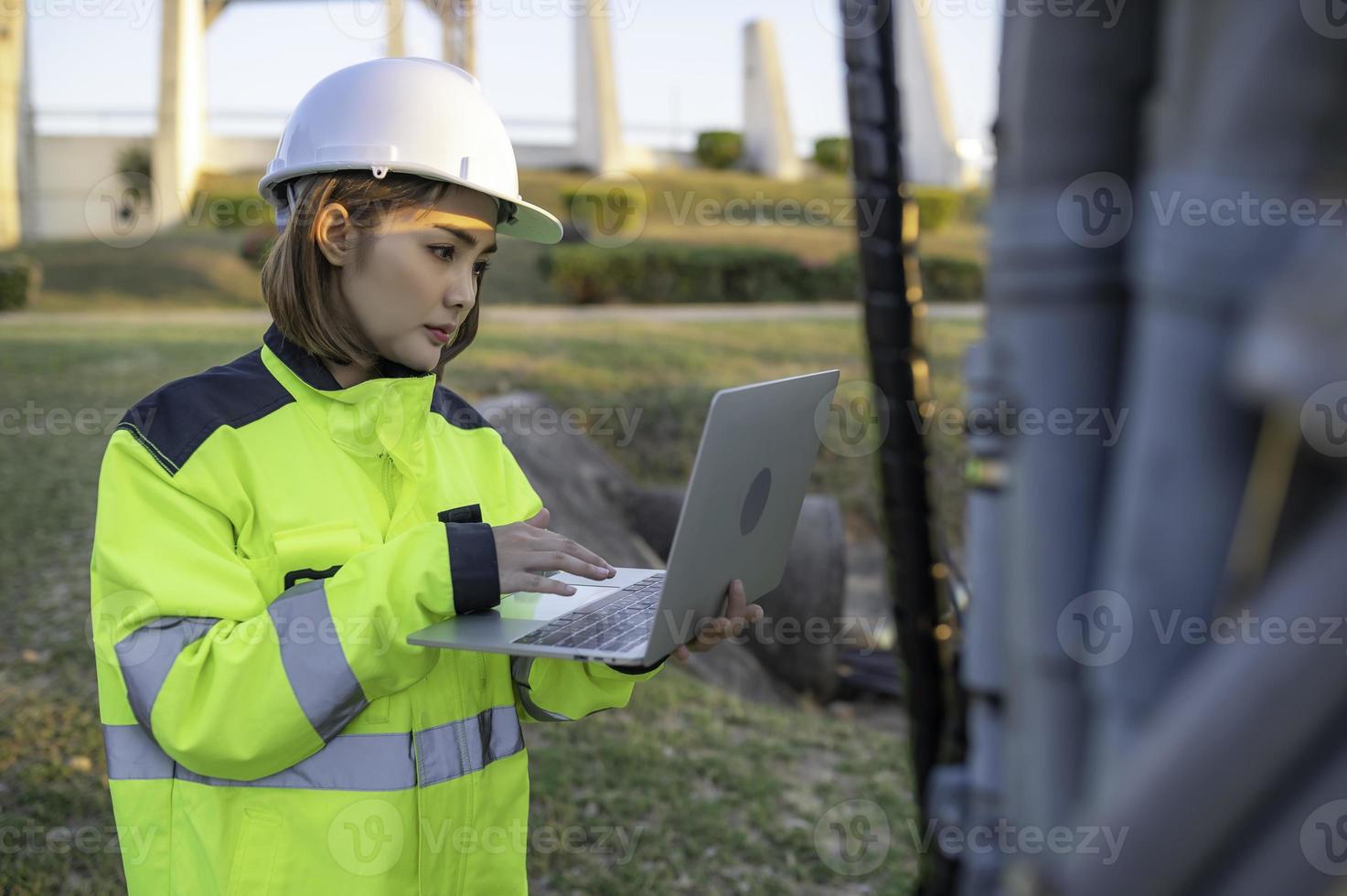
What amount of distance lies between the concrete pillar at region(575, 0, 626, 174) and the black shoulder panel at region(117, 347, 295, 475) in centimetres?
2309

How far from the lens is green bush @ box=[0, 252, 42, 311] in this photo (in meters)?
12.7

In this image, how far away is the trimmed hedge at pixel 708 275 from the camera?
14961mm

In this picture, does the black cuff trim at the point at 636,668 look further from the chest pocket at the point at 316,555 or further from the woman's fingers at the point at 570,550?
the chest pocket at the point at 316,555

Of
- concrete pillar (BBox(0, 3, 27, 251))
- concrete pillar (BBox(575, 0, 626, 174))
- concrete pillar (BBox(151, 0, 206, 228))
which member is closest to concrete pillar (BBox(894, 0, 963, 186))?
concrete pillar (BBox(575, 0, 626, 174))

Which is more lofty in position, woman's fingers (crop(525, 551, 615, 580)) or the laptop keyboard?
woman's fingers (crop(525, 551, 615, 580))

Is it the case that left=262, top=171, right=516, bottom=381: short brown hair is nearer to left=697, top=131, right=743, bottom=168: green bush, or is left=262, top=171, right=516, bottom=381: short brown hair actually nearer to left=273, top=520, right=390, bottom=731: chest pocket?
left=273, top=520, right=390, bottom=731: chest pocket

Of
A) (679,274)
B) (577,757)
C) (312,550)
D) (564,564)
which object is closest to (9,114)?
(679,274)

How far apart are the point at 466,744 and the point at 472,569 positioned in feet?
1.22

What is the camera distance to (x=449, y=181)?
190cm

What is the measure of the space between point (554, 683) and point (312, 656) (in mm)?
564

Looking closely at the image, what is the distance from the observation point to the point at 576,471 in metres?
6.66

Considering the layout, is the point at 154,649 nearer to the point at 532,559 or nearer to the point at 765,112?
the point at 532,559

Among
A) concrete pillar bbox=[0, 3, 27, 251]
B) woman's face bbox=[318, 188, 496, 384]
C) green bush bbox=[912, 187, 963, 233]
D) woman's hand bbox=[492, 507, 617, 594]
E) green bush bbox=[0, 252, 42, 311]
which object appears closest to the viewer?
woman's hand bbox=[492, 507, 617, 594]

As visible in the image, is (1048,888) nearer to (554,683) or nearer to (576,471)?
(554,683)
